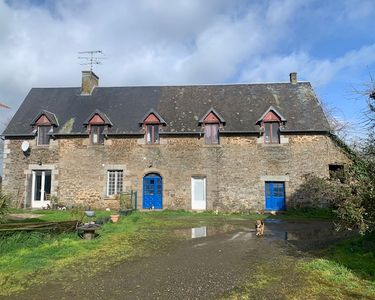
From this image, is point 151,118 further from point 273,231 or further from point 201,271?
point 201,271

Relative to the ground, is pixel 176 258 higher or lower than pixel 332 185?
lower

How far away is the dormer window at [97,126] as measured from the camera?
20.3 m

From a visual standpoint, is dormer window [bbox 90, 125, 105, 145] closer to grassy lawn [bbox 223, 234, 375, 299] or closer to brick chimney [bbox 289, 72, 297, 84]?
brick chimney [bbox 289, 72, 297, 84]

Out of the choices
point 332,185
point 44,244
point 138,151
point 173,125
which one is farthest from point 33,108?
point 332,185

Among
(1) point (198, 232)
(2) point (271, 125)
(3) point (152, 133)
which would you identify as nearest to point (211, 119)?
(2) point (271, 125)

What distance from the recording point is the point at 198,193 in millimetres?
19672

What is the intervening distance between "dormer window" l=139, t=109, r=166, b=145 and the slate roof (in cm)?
47

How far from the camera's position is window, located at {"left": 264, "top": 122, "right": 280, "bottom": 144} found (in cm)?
1959

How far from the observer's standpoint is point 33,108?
2277 cm

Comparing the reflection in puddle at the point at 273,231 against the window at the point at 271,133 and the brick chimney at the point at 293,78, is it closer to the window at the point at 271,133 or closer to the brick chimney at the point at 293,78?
the window at the point at 271,133

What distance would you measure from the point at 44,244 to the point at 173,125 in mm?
12151

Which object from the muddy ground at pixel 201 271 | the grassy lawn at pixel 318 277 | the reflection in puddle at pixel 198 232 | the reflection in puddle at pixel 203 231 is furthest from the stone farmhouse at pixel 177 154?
the grassy lawn at pixel 318 277

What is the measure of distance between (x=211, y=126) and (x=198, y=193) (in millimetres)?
A: 4160

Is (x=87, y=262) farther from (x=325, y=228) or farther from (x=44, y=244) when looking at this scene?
(x=325, y=228)
